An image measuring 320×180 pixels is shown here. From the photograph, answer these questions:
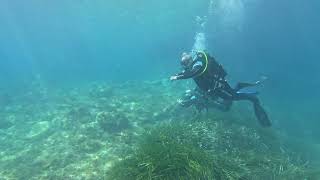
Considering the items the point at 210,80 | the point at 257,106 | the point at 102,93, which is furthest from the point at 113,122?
the point at 102,93

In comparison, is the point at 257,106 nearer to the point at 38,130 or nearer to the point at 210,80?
the point at 210,80

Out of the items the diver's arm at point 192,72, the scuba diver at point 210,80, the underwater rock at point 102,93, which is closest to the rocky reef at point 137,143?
the underwater rock at point 102,93

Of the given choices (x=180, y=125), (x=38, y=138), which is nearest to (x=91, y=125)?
(x=38, y=138)

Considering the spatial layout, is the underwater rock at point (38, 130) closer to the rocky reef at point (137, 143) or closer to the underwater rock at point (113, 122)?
the rocky reef at point (137, 143)

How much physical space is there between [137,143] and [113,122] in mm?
3912

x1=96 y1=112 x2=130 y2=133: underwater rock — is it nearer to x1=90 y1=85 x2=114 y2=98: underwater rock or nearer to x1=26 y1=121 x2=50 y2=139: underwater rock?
x1=26 y1=121 x2=50 y2=139: underwater rock

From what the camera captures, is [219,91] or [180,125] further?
[219,91]

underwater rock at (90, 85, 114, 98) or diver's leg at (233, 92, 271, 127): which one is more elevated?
underwater rock at (90, 85, 114, 98)

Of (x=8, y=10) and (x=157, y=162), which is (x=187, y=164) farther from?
(x=8, y=10)

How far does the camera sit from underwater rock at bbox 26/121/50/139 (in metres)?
16.2

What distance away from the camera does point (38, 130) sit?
17047 millimetres

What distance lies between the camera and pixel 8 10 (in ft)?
242

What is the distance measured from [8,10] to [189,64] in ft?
233

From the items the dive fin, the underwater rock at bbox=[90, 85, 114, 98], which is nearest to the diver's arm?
the dive fin
